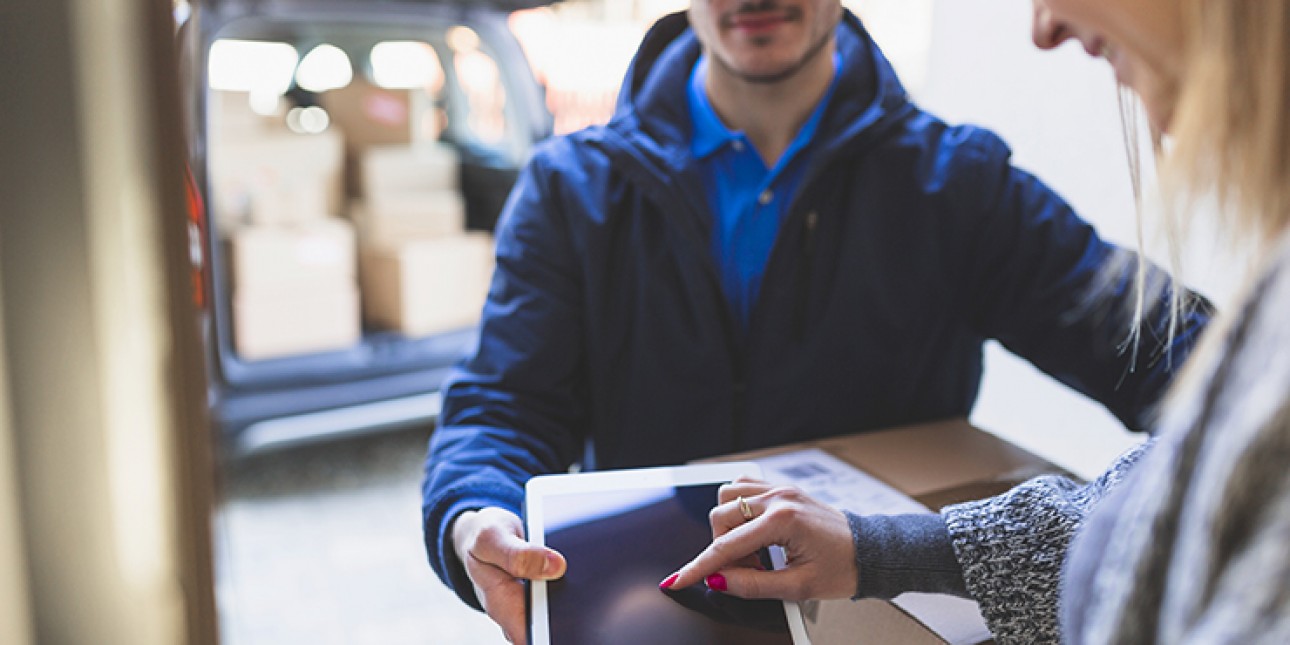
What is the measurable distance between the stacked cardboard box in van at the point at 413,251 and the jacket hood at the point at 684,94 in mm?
1898

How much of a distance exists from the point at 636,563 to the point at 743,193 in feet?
2.12

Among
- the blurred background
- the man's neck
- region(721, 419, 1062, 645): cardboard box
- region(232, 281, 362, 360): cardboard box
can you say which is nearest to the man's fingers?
region(721, 419, 1062, 645): cardboard box

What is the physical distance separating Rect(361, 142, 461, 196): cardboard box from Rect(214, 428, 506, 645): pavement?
0.82 meters

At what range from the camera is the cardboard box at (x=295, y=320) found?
296cm

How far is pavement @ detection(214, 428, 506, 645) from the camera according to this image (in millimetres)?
2295

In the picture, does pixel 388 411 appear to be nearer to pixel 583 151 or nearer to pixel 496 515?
pixel 583 151

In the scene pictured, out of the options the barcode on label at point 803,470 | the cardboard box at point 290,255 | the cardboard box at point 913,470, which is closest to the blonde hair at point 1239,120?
the cardboard box at point 913,470

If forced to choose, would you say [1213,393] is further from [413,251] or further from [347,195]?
[347,195]

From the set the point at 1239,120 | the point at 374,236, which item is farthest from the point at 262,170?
the point at 1239,120

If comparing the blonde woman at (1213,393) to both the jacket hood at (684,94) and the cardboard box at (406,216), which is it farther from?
the cardboard box at (406,216)

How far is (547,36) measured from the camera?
6.25 meters

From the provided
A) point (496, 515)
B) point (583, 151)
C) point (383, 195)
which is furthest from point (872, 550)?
point (383, 195)

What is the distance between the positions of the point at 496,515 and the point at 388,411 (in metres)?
2.13

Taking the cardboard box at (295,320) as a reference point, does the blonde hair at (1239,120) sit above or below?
above
